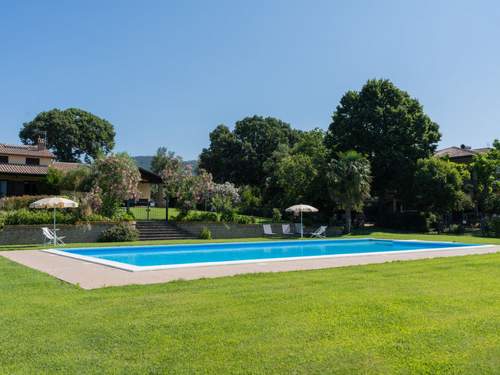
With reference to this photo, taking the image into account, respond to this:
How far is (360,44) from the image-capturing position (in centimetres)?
2036

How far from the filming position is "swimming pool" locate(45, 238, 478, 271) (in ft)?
46.8

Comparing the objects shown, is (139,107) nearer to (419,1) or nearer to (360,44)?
(360,44)

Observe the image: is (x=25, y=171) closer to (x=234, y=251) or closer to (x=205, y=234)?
(x=205, y=234)

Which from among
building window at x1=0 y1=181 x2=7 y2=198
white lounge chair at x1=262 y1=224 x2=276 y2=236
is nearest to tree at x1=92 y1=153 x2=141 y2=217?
white lounge chair at x1=262 y1=224 x2=276 y2=236

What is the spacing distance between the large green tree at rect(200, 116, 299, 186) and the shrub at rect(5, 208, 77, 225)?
34.4 m

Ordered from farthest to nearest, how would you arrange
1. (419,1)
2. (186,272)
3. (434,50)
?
1. (434,50)
2. (419,1)
3. (186,272)

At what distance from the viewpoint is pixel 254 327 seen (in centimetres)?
512

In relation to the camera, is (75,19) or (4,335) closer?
(4,335)

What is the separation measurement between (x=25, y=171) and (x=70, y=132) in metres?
31.9

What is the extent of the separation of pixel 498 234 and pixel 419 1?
60.2ft

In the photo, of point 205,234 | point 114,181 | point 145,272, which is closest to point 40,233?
point 114,181

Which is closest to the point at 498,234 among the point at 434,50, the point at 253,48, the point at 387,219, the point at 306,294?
the point at 387,219

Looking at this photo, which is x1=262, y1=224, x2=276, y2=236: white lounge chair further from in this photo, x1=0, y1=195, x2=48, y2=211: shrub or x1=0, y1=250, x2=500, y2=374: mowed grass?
x1=0, y1=250, x2=500, y2=374: mowed grass

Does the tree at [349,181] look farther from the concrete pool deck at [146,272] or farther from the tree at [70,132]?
the tree at [70,132]
